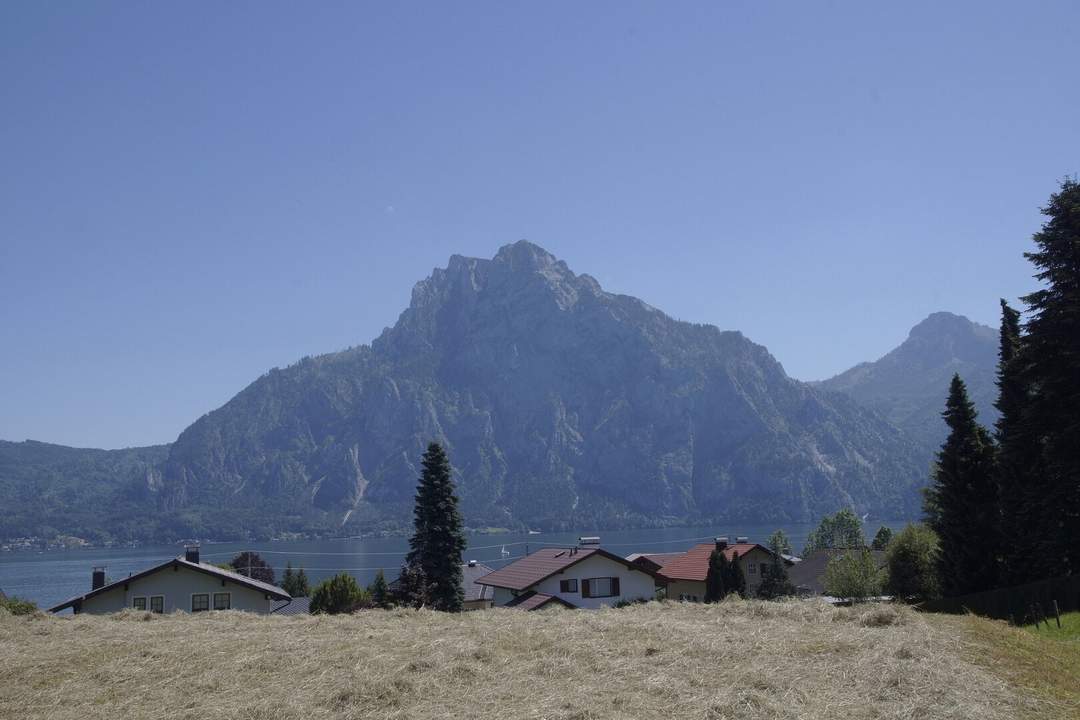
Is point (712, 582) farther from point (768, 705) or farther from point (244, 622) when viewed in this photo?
point (768, 705)

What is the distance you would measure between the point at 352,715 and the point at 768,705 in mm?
4993

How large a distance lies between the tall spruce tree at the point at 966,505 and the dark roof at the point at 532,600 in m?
19.2

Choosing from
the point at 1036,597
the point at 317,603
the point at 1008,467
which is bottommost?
the point at 317,603

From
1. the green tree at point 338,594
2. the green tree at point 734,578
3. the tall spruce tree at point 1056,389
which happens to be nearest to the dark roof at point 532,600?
the green tree at point 338,594

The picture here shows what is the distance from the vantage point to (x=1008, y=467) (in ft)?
94.5

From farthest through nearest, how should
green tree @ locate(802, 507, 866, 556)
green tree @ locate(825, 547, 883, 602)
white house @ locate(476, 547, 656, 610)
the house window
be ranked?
green tree @ locate(802, 507, 866, 556) → green tree @ locate(825, 547, 883, 602) → the house window → white house @ locate(476, 547, 656, 610)

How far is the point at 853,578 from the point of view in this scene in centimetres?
4838

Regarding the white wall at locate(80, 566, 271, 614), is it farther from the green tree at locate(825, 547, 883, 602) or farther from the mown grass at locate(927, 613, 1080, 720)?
the mown grass at locate(927, 613, 1080, 720)

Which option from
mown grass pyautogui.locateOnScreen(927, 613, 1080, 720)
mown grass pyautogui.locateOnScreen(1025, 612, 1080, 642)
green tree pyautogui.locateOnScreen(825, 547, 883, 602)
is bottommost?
green tree pyautogui.locateOnScreen(825, 547, 883, 602)

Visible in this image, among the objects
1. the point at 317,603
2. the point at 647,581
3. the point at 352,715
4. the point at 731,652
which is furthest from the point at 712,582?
the point at 352,715

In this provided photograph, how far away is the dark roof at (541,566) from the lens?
156 ft

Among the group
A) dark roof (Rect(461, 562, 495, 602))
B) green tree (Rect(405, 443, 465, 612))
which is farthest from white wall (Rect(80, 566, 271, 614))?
dark roof (Rect(461, 562, 495, 602))

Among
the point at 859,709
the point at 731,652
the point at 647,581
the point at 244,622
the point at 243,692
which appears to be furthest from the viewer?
the point at 647,581

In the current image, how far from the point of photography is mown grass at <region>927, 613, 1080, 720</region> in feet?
32.3
